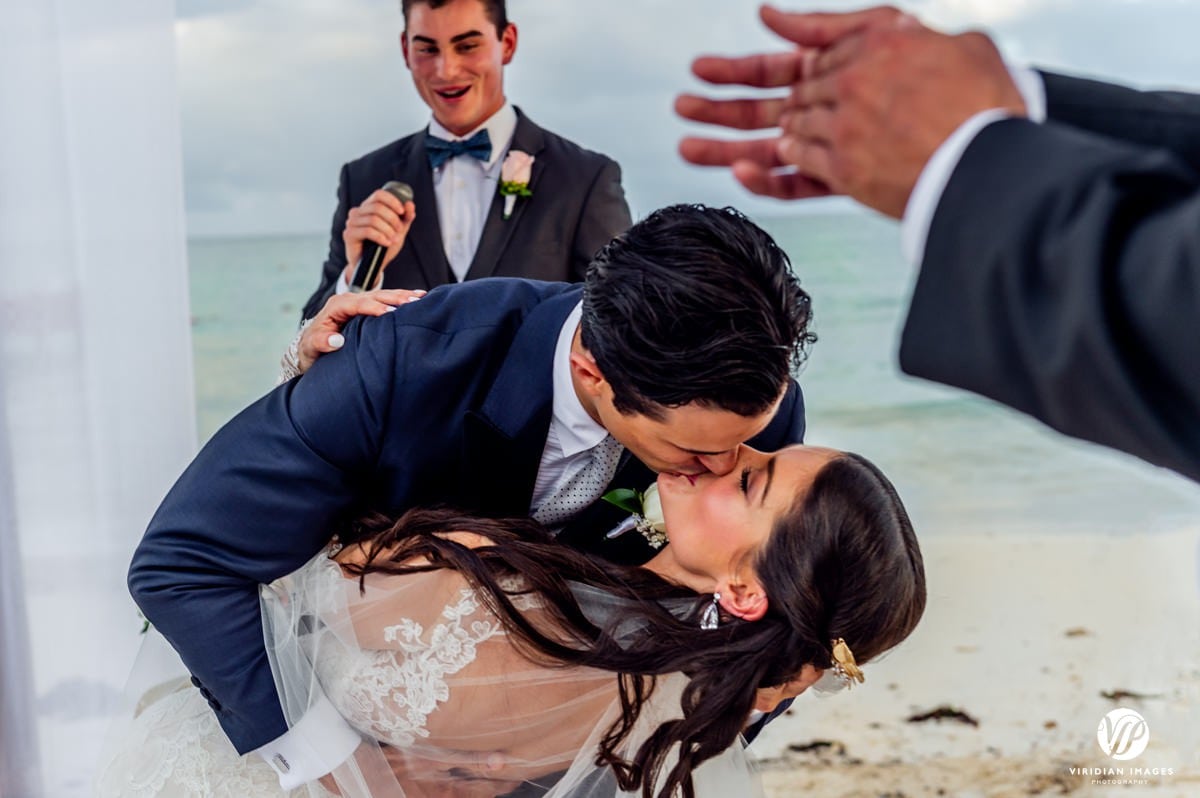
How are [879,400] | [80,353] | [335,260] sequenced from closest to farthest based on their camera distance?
[80,353]
[335,260]
[879,400]

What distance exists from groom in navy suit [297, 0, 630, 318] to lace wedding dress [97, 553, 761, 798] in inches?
49.7

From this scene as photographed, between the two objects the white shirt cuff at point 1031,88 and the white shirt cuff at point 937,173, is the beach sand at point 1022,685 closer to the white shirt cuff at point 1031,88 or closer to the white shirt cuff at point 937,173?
the white shirt cuff at point 1031,88

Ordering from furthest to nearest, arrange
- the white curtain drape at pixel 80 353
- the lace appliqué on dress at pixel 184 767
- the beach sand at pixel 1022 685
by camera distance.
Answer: the beach sand at pixel 1022 685 < the white curtain drape at pixel 80 353 < the lace appliqué on dress at pixel 184 767

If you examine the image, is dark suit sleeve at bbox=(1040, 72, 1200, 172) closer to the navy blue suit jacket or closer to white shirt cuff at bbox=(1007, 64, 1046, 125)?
white shirt cuff at bbox=(1007, 64, 1046, 125)

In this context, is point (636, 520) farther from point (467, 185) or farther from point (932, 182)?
point (467, 185)

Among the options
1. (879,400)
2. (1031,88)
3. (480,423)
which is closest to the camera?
(1031,88)

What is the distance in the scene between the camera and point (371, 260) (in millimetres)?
2484

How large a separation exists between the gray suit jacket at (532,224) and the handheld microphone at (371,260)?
33cm

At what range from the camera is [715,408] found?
156cm

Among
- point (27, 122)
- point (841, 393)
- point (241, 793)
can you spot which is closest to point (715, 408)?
point (241, 793)

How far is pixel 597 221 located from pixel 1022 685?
2891 mm

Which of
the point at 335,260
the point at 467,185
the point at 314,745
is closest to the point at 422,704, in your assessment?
the point at 314,745

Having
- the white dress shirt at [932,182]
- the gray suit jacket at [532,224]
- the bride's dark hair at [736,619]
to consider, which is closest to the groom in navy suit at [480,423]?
the bride's dark hair at [736,619]

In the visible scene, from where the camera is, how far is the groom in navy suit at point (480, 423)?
155 cm
